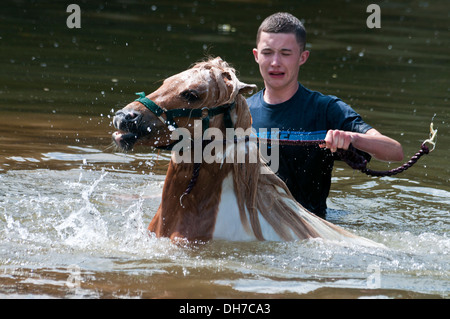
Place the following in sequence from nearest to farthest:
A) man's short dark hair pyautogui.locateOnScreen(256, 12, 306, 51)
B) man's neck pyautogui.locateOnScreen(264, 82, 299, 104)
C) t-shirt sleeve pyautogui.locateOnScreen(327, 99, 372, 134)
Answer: t-shirt sleeve pyautogui.locateOnScreen(327, 99, 372, 134)
man's short dark hair pyautogui.locateOnScreen(256, 12, 306, 51)
man's neck pyautogui.locateOnScreen(264, 82, 299, 104)

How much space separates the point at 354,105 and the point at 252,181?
618 cm

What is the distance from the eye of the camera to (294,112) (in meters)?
5.51

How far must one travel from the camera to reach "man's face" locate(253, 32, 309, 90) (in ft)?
17.6

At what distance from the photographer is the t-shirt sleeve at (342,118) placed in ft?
17.2

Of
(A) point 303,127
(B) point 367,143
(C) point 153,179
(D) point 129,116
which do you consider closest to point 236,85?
(D) point 129,116

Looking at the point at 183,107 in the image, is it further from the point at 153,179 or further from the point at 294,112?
the point at 153,179

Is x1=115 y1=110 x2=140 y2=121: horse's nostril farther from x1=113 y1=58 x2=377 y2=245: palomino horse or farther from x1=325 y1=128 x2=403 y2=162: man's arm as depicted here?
x1=325 y1=128 x2=403 y2=162: man's arm

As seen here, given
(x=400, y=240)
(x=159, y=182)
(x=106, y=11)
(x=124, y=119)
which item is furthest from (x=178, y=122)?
(x=106, y=11)

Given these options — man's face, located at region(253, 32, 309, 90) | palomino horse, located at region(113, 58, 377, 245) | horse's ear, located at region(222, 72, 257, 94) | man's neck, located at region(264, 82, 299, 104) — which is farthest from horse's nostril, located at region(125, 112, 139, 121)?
man's neck, located at region(264, 82, 299, 104)

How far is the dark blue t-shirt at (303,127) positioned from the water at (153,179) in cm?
57

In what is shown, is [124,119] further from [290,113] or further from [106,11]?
[106,11]

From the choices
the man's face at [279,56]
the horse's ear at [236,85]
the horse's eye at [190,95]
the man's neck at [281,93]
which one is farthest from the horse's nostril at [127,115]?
the man's neck at [281,93]

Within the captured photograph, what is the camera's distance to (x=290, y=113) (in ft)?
18.1

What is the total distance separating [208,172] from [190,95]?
0.48m
